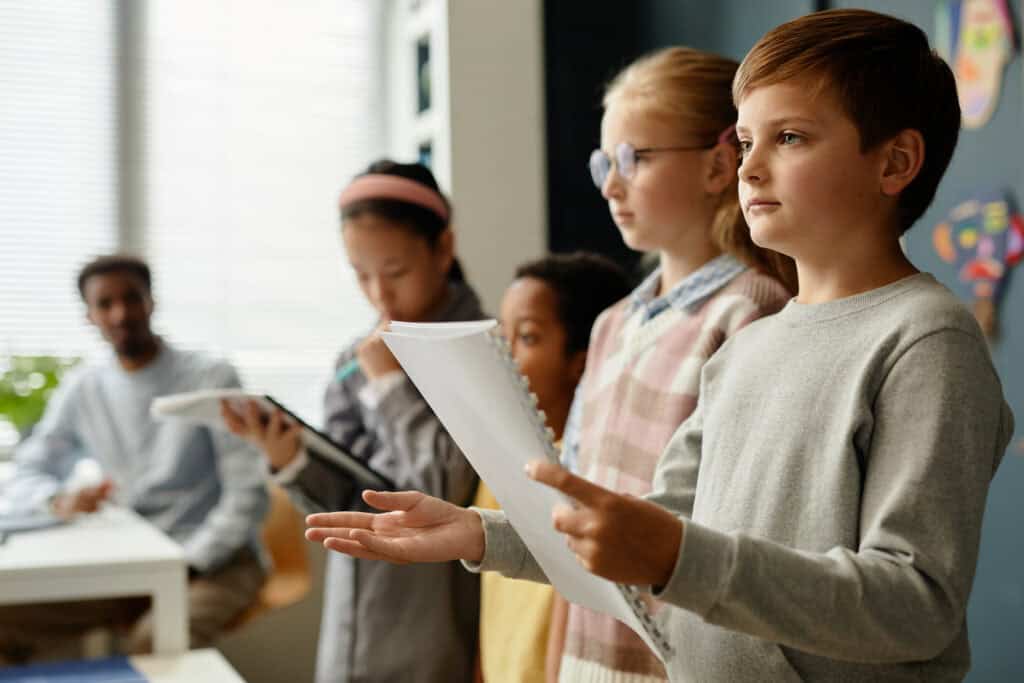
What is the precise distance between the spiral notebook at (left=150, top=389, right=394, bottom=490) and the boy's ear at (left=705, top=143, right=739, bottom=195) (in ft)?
2.60

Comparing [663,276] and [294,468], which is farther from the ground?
[663,276]

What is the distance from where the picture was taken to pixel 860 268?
873mm

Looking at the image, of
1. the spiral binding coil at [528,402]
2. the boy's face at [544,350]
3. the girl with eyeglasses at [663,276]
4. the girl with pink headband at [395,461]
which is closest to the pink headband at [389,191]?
the girl with pink headband at [395,461]

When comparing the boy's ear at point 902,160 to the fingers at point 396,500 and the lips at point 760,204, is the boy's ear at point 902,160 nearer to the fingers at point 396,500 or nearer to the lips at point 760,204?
the lips at point 760,204

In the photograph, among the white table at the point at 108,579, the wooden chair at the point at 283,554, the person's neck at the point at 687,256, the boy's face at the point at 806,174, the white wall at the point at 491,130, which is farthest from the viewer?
the white wall at the point at 491,130

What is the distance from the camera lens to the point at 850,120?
2.74 feet

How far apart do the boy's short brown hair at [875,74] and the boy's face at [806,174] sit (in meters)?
0.01

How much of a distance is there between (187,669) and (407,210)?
85 cm

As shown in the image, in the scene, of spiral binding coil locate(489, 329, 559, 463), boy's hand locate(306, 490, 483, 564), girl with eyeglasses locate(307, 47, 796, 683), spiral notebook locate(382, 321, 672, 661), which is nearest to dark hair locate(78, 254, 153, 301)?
girl with eyeglasses locate(307, 47, 796, 683)

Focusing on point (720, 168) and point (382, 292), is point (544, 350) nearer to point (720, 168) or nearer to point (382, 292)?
point (382, 292)

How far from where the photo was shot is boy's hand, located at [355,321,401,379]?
2.04 meters

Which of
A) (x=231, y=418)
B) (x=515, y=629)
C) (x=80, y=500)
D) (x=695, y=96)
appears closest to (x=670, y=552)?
(x=695, y=96)

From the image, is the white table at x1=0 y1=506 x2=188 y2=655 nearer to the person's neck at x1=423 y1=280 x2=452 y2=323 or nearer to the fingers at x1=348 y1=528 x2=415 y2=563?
the person's neck at x1=423 y1=280 x2=452 y2=323

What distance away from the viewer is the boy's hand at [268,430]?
197 cm
